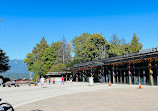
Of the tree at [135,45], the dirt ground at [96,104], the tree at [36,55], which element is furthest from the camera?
the tree at [36,55]

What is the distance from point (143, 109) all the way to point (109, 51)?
6645 centimetres

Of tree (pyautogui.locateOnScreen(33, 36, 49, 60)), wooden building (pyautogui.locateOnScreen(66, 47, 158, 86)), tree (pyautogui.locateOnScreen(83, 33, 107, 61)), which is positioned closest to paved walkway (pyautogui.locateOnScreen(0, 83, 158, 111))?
wooden building (pyautogui.locateOnScreen(66, 47, 158, 86))

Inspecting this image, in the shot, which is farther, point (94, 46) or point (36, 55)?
point (36, 55)

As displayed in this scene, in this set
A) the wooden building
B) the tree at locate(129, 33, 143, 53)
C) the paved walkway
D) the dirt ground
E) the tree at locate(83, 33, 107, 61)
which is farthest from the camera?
the tree at locate(129, 33, 143, 53)

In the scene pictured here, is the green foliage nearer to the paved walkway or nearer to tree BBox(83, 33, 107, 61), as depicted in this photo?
tree BBox(83, 33, 107, 61)

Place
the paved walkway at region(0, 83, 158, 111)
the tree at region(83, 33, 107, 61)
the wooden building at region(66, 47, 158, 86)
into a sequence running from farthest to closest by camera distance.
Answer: the tree at region(83, 33, 107, 61) < the wooden building at region(66, 47, 158, 86) < the paved walkway at region(0, 83, 158, 111)

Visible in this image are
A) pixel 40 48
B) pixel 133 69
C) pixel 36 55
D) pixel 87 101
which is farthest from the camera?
pixel 40 48

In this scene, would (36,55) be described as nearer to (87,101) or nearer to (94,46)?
(94,46)

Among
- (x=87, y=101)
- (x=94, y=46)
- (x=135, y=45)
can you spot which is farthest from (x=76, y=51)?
(x=87, y=101)

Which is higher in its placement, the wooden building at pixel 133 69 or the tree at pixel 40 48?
the tree at pixel 40 48

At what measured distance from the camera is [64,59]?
302 feet

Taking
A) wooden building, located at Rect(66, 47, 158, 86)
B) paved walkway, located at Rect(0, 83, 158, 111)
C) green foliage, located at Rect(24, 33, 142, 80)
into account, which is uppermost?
green foliage, located at Rect(24, 33, 142, 80)

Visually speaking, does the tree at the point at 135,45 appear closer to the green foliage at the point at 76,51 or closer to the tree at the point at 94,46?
the green foliage at the point at 76,51

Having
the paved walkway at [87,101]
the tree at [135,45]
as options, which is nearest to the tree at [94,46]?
the tree at [135,45]
